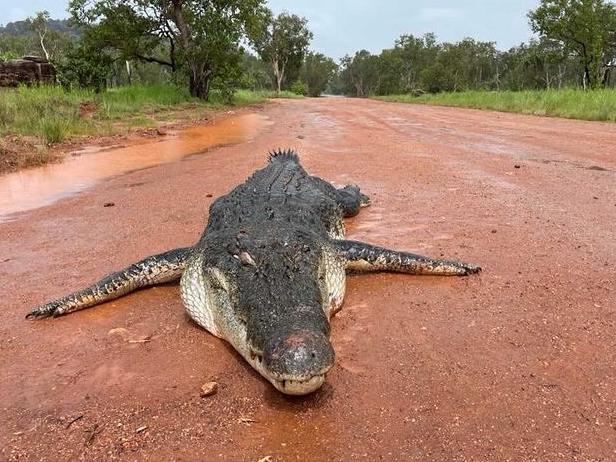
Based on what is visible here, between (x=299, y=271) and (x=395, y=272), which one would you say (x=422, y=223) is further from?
(x=299, y=271)

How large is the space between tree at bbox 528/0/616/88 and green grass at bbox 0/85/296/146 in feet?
71.8

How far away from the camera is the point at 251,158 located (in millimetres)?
9602

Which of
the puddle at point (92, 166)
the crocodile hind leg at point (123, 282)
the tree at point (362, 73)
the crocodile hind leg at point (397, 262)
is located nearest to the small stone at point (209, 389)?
the crocodile hind leg at point (123, 282)

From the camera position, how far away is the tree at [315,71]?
8875cm

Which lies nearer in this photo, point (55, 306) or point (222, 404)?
point (222, 404)

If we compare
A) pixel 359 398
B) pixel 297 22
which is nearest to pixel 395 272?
pixel 359 398

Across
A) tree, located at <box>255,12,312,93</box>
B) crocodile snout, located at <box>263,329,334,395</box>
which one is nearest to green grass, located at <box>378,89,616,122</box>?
crocodile snout, located at <box>263,329,334,395</box>

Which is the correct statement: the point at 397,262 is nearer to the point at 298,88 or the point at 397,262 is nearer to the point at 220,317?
the point at 220,317

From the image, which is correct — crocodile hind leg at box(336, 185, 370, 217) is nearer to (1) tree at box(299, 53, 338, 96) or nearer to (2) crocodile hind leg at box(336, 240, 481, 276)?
(2) crocodile hind leg at box(336, 240, 481, 276)

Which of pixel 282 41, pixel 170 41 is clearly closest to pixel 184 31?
pixel 170 41

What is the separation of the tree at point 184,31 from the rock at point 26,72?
273 centimetres

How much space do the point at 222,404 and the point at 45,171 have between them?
853 centimetres

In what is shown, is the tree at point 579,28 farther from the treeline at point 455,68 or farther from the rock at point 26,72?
the rock at point 26,72

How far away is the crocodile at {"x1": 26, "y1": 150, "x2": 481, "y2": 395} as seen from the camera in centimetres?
225
